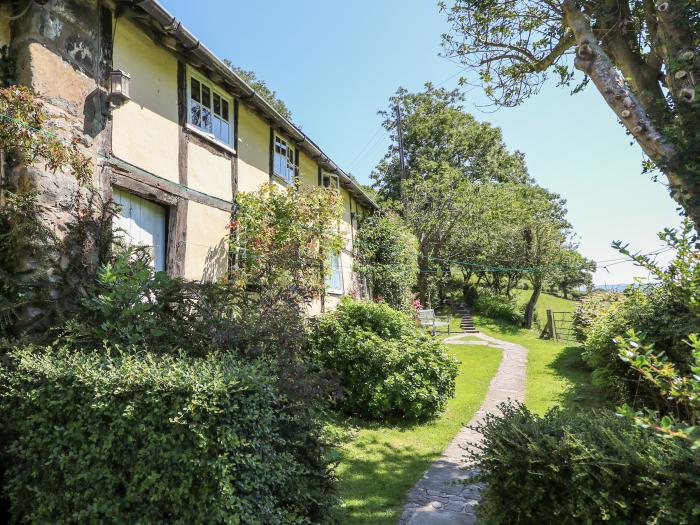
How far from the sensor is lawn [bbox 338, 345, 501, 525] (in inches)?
174

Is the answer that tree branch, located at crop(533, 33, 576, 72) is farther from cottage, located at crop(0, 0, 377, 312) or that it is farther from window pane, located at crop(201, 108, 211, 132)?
window pane, located at crop(201, 108, 211, 132)

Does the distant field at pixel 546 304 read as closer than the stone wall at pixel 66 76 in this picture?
No

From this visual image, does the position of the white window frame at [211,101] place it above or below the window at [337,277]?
above

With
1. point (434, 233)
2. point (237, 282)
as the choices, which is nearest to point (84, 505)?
point (237, 282)

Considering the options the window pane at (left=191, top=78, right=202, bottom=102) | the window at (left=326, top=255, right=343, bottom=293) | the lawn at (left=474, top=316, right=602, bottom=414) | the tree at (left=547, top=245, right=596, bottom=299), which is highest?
the window pane at (left=191, top=78, right=202, bottom=102)

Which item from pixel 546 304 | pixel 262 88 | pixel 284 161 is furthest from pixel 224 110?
pixel 546 304

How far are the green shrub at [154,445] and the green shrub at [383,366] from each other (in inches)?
157

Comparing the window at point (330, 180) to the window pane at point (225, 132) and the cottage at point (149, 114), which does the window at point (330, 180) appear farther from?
the window pane at point (225, 132)

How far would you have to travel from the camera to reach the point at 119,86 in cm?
534

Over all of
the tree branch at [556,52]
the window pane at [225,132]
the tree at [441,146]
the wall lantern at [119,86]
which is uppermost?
the tree at [441,146]

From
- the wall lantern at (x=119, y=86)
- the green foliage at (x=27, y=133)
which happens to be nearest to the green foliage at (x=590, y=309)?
the wall lantern at (x=119, y=86)

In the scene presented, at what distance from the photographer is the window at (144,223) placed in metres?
5.77

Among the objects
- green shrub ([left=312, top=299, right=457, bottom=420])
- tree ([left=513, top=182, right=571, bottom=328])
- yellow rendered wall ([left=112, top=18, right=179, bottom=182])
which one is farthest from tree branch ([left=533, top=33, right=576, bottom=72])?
tree ([left=513, top=182, right=571, bottom=328])

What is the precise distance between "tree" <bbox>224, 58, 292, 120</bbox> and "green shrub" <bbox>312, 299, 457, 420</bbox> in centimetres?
1917
